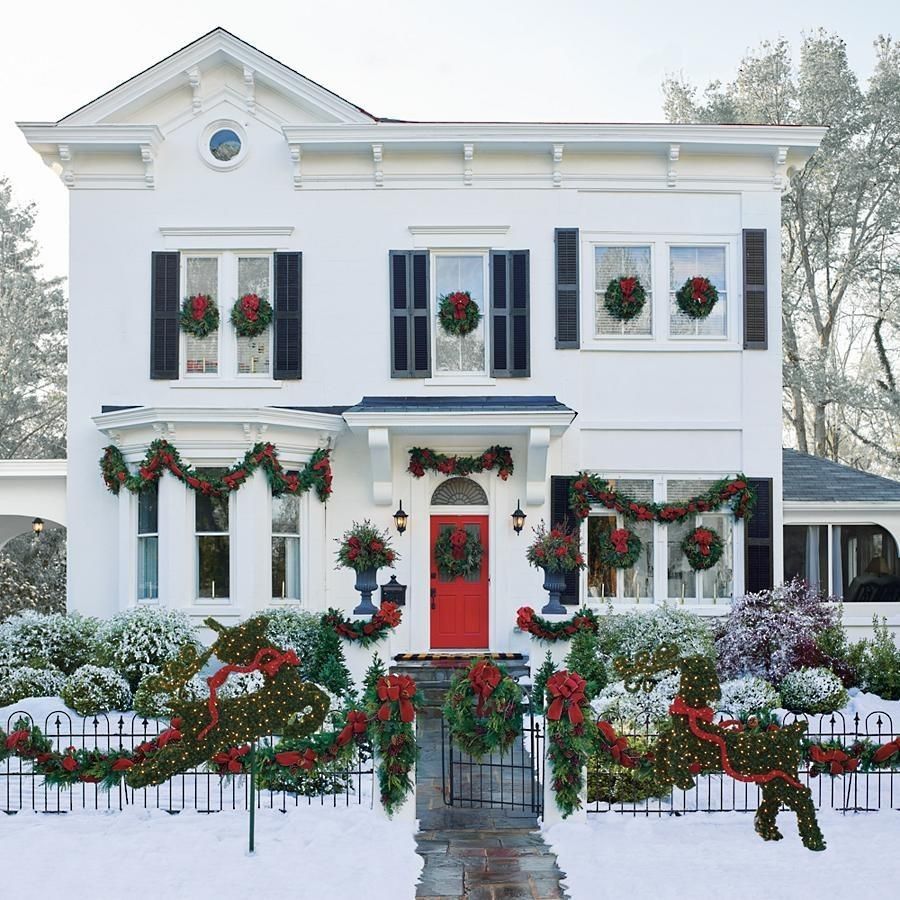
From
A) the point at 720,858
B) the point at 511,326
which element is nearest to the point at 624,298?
the point at 511,326

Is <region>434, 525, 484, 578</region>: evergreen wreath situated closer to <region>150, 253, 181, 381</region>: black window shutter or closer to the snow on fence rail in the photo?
<region>150, 253, 181, 381</region>: black window shutter

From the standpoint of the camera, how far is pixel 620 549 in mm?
16953

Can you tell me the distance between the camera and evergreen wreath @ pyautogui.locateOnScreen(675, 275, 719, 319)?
56.0 ft

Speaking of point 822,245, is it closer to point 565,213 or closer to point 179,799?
point 565,213

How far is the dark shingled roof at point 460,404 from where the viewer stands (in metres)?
16.1

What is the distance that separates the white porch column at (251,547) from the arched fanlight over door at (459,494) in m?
2.44

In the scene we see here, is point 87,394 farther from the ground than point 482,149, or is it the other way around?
point 482,149

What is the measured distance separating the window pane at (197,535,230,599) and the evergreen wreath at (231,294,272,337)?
293 cm

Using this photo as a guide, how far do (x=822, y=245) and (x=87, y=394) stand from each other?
17.9 metres

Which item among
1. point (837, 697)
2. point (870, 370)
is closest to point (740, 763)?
point (837, 697)

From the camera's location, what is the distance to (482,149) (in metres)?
17.1

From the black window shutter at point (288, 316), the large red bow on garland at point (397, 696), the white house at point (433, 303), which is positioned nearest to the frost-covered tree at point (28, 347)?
the white house at point (433, 303)

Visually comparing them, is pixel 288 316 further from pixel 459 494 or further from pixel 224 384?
pixel 459 494

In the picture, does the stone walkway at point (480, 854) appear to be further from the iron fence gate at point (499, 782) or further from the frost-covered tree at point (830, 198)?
the frost-covered tree at point (830, 198)
